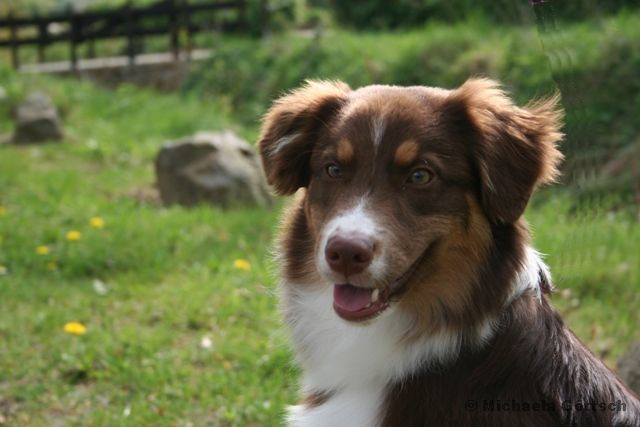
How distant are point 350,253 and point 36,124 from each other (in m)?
8.70

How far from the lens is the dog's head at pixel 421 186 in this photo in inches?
115

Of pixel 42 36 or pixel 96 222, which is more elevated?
pixel 96 222

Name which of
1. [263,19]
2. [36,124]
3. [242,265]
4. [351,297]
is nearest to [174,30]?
[263,19]

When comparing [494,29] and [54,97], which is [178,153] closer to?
[54,97]

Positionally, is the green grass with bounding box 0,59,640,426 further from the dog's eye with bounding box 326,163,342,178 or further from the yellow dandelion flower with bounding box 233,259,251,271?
the dog's eye with bounding box 326,163,342,178

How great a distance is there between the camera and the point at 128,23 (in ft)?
58.4

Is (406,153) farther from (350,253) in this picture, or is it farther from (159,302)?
(159,302)

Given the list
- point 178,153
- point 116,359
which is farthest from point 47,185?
point 116,359

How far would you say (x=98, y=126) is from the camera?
11.6 meters

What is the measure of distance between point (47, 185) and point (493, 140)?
6.40m

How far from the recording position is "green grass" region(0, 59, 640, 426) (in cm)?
461

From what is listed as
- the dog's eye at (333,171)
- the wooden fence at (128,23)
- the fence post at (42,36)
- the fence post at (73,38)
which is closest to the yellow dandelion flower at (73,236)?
the dog's eye at (333,171)

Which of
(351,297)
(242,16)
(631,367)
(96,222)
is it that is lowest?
(242,16)

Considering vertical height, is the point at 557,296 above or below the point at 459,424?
below
